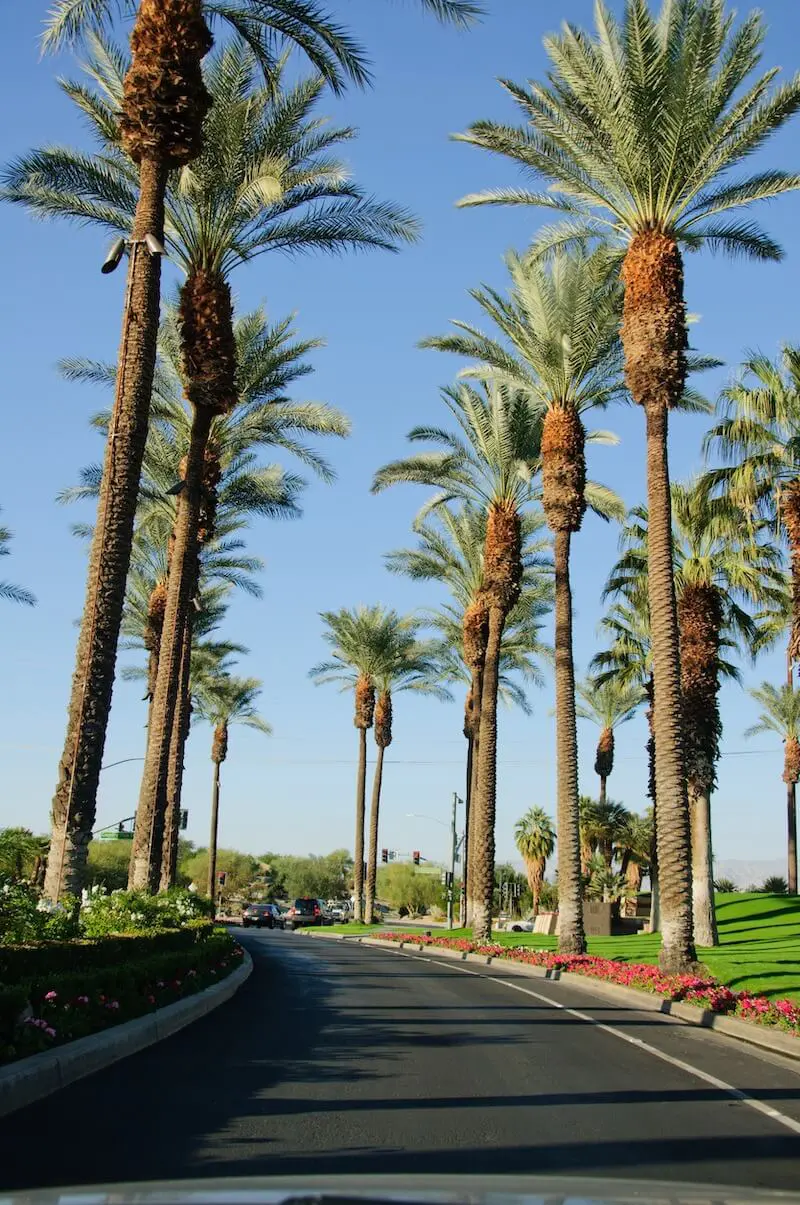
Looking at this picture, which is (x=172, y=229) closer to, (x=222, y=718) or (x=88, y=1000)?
(x=88, y=1000)

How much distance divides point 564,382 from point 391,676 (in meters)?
32.3

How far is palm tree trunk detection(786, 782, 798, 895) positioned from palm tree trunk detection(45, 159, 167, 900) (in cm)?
5445

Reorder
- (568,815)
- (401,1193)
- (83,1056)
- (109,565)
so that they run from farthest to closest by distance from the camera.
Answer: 1. (568,815)
2. (109,565)
3. (83,1056)
4. (401,1193)

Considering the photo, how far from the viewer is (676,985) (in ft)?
60.2

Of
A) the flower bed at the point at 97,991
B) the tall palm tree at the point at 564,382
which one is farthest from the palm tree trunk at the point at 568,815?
the flower bed at the point at 97,991

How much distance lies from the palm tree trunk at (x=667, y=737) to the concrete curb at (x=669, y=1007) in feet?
4.63

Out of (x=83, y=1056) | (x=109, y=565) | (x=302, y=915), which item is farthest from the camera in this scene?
(x=302, y=915)

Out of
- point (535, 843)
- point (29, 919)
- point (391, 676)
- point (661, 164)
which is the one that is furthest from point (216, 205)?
point (535, 843)

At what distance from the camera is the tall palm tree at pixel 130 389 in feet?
46.3

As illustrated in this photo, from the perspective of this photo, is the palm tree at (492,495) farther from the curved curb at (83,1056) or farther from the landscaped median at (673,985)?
the curved curb at (83,1056)

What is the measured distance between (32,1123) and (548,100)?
2091 centimetres

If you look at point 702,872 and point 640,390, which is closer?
point 640,390

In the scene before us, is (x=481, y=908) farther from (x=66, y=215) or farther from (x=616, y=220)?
(x=66, y=215)

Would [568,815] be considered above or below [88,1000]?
above
